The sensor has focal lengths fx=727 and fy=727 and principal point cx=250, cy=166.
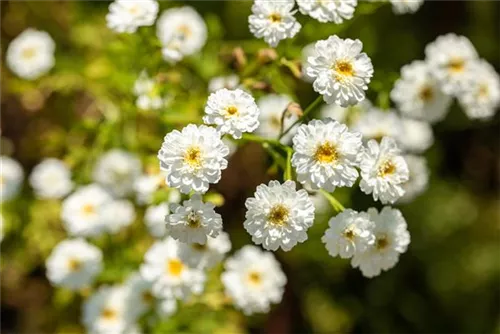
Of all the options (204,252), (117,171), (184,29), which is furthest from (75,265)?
(184,29)

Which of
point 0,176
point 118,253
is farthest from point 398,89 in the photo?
point 0,176

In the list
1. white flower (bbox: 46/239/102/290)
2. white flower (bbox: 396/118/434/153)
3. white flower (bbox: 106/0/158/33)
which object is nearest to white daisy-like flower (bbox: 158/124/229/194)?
white flower (bbox: 106/0/158/33)

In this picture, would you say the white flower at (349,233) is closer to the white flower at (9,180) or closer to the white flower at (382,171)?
the white flower at (382,171)

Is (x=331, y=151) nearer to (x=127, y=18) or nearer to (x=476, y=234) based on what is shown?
(x=127, y=18)

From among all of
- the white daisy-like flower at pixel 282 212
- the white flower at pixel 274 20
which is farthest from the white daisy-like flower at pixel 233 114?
the white flower at pixel 274 20

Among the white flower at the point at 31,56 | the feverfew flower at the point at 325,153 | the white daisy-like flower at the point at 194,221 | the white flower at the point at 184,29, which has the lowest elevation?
the white flower at the point at 31,56

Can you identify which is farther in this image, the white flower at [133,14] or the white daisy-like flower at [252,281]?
the white daisy-like flower at [252,281]

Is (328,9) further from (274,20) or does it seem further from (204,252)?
(204,252)
